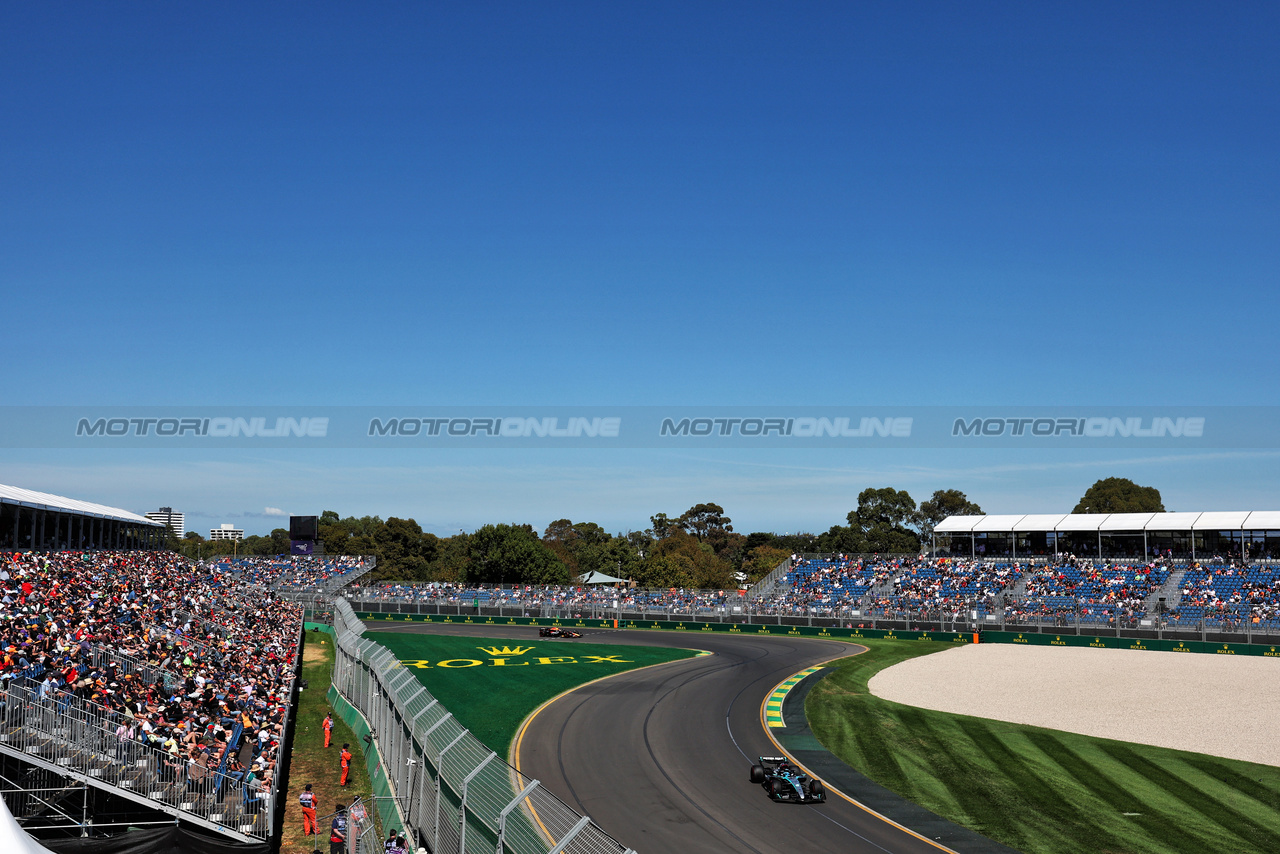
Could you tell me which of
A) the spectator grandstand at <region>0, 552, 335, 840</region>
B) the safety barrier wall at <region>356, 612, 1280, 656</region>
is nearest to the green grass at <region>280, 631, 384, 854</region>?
the spectator grandstand at <region>0, 552, 335, 840</region>

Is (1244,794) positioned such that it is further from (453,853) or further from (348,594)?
(348,594)

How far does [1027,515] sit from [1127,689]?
4199cm

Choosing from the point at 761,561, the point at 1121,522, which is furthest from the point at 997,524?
the point at 761,561

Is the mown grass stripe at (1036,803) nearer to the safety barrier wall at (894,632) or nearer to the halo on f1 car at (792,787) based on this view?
the halo on f1 car at (792,787)

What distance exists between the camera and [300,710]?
3241 centimetres

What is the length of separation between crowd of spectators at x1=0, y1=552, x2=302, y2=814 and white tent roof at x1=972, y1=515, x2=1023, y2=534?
2276 inches

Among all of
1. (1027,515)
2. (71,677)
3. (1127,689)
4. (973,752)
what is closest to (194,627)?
(71,677)

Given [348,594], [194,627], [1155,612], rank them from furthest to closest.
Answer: [348,594] → [1155,612] → [194,627]

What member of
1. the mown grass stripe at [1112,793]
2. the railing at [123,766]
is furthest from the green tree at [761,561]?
the railing at [123,766]

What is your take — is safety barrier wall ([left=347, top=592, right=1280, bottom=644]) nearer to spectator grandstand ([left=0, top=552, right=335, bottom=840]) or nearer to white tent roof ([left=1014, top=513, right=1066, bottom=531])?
white tent roof ([left=1014, top=513, right=1066, bottom=531])

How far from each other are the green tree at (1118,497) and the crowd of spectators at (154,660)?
398 feet

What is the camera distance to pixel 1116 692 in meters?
36.2

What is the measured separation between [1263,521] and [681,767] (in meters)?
59.3

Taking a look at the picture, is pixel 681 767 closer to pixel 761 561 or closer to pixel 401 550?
pixel 401 550
